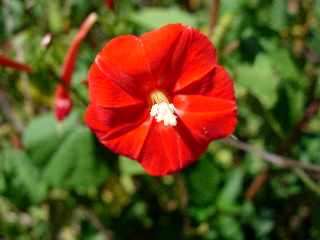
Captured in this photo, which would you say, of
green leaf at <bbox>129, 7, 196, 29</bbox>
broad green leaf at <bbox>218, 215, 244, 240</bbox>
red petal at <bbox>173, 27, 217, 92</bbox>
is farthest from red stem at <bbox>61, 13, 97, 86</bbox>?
broad green leaf at <bbox>218, 215, 244, 240</bbox>

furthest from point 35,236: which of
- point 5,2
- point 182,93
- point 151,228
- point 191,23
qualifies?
point 182,93

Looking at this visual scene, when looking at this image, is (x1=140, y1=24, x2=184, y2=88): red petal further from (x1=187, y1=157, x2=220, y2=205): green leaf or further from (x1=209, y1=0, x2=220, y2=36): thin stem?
(x1=187, y1=157, x2=220, y2=205): green leaf

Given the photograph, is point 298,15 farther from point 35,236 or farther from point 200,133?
point 35,236

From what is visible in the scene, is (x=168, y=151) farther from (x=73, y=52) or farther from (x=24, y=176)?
(x=24, y=176)

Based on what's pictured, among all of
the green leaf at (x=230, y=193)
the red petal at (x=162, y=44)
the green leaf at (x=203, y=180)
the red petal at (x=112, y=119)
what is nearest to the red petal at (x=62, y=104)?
the red petal at (x=112, y=119)

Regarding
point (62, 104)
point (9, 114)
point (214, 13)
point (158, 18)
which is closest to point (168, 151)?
point (62, 104)

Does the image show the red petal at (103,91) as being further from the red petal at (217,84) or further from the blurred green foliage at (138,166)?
the blurred green foliage at (138,166)
